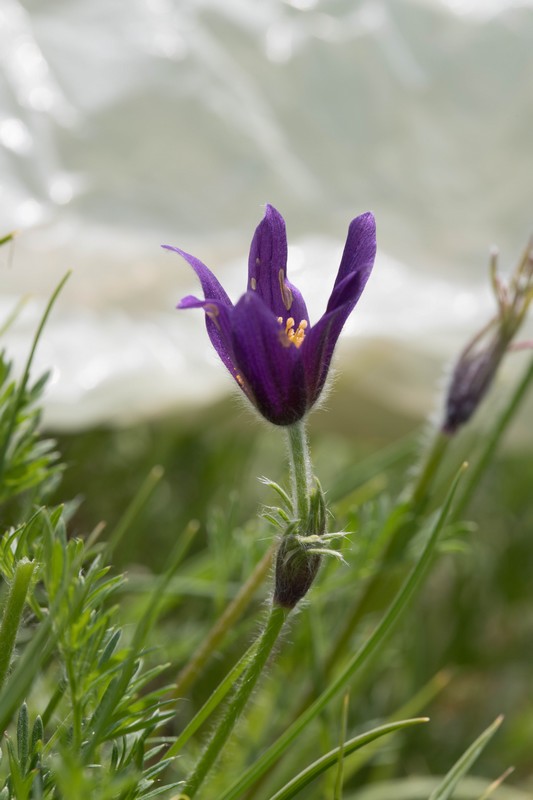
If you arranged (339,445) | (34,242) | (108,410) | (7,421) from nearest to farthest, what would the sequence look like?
1. (7,421)
2. (108,410)
3. (34,242)
4. (339,445)

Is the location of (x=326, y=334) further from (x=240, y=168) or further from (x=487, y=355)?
(x=240, y=168)

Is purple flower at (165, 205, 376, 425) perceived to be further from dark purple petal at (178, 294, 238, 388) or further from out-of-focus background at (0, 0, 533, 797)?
out-of-focus background at (0, 0, 533, 797)

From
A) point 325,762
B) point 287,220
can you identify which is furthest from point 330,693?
point 287,220

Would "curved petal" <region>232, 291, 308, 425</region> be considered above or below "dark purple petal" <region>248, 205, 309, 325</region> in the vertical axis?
below

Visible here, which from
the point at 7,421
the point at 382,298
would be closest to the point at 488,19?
the point at 382,298

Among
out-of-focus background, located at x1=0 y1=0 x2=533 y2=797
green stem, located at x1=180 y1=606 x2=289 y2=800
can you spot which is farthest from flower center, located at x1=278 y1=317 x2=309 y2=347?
out-of-focus background, located at x1=0 y1=0 x2=533 y2=797

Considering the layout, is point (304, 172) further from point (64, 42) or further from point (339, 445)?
point (339, 445)
